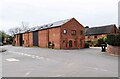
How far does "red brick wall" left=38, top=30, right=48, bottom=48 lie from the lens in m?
57.6

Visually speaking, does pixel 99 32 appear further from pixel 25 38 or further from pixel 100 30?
pixel 25 38

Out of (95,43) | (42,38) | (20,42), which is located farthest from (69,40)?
(20,42)

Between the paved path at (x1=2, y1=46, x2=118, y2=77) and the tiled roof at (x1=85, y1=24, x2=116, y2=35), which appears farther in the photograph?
the tiled roof at (x1=85, y1=24, x2=116, y2=35)

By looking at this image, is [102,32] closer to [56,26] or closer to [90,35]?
[90,35]

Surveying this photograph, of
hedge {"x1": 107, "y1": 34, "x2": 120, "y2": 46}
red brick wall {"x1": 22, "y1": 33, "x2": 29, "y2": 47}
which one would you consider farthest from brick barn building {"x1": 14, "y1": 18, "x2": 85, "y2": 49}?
hedge {"x1": 107, "y1": 34, "x2": 120, "y2": 46}

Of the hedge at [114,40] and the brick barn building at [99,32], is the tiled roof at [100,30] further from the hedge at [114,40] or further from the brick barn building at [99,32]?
the hedge at [114,40]

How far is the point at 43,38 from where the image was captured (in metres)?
59.4

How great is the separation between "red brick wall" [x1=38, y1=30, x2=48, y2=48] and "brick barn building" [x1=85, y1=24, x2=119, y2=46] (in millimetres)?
17209

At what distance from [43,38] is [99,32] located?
23.0m

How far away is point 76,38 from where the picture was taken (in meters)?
53.9

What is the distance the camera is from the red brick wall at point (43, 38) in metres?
57.6

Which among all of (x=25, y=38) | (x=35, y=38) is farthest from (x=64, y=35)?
(x=25, y=38)

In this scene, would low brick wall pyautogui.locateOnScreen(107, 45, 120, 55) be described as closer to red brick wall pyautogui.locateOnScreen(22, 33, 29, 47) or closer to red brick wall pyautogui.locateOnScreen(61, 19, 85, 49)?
red brick wall pyautogui.locateOnScreen(61, 19, 85, 49)

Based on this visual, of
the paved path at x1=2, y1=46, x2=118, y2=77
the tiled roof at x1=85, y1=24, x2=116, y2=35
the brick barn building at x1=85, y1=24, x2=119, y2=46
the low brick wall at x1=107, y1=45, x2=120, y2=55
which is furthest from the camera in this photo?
the tiled roof at x1=85, y1=24, x2=116, y2=35
